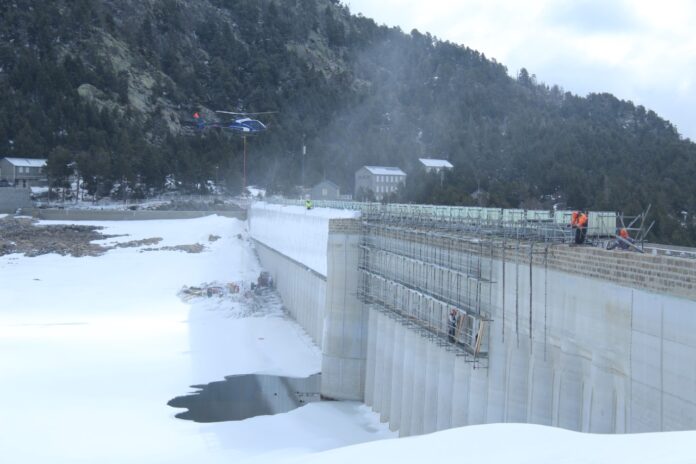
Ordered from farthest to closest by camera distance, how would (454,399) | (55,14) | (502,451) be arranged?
(55,14)
(454,399)
(502,451)

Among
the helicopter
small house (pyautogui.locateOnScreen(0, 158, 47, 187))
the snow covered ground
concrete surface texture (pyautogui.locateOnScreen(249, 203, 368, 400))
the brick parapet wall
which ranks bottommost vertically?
the snow covered ground

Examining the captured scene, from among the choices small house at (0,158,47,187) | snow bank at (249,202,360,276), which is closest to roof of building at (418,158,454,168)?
snow bank at (249,202,360,276)

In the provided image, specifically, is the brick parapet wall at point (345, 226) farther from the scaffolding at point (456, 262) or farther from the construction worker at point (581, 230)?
the construction worker at point (581, 230)

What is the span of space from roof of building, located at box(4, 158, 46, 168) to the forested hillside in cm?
229

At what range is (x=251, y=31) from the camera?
181375 millimetres

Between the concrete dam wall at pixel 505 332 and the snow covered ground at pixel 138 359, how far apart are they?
3145mm

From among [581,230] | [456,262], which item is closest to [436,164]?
[456,262]

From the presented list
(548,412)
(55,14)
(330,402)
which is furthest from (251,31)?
(548,412)

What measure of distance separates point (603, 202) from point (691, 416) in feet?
140

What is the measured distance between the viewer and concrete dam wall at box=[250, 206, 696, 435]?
592 inches

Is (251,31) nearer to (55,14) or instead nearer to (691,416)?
(55,14)

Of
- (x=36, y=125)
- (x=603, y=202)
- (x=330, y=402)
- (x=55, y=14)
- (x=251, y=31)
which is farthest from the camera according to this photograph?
(x=251, y=31)

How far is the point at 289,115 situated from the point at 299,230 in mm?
101875

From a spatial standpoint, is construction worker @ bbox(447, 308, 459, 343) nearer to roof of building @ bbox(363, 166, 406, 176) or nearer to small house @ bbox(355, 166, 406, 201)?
small house @ bbox(355, 166, 406, 201)
